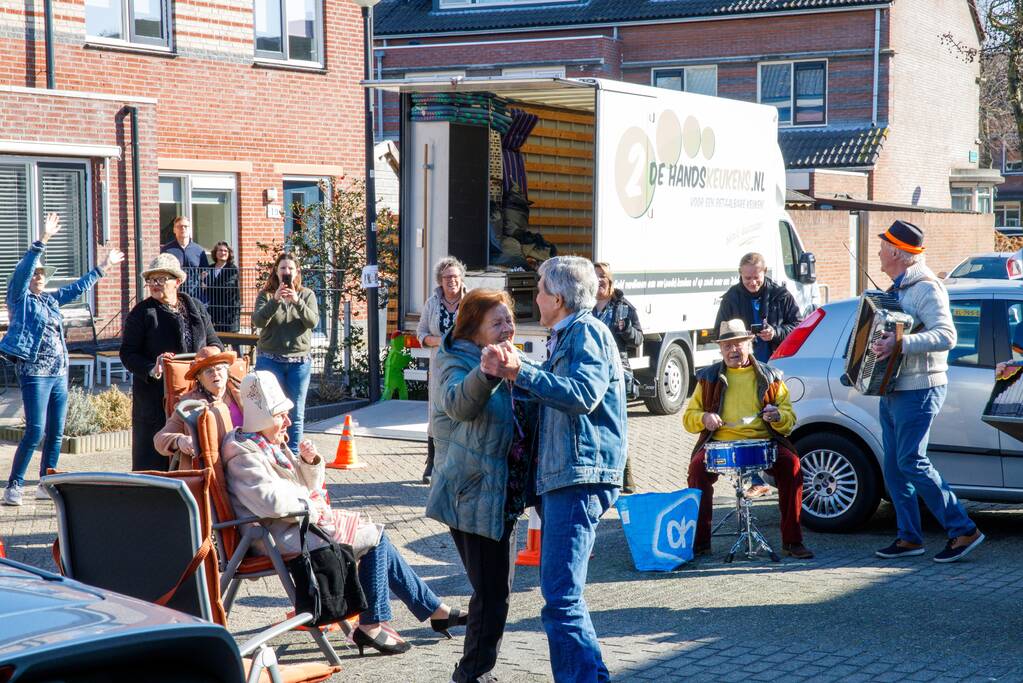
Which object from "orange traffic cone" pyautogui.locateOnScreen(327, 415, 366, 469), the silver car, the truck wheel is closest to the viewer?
the silver car

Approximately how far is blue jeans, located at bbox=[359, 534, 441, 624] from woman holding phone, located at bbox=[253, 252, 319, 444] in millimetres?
4515

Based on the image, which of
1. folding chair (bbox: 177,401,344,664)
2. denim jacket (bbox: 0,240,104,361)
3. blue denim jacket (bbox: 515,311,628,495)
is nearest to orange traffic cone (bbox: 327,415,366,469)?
denim jacket (bbox: 0,240,104,361)

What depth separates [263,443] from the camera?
6.39m

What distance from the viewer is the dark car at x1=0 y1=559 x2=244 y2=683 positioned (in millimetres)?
2787

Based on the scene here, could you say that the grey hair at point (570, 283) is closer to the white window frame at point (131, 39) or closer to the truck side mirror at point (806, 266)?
the truck side mirror at point (806, 266)

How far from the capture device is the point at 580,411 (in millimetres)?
5199

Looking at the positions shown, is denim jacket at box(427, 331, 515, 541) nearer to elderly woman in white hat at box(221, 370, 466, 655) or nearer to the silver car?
elderly woman in white hat at box(221, 370, 466, 655)

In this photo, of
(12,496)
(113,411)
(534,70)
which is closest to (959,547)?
(12,496)

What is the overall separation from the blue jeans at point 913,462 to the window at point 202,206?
44.0ft

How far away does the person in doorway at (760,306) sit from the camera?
11672 mm

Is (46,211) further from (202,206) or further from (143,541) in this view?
(143,541)

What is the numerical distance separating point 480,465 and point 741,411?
10.7 ft

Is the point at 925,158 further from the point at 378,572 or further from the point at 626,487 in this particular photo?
the point at 378,572

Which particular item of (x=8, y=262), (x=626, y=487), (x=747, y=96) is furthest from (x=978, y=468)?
(x=747, y=96)
